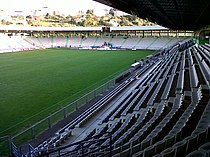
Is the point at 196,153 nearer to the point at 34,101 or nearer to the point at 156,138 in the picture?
the point at 156,138

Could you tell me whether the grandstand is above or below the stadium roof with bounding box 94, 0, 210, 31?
below

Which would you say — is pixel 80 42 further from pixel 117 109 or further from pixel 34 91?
pixel 117 109

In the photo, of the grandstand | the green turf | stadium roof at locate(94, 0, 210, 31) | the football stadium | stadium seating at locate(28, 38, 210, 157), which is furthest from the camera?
the green turf

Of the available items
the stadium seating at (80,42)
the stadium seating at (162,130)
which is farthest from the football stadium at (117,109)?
the stadium seating at (80,42)

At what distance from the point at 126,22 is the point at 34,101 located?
220 ft

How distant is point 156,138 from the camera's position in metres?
4.42

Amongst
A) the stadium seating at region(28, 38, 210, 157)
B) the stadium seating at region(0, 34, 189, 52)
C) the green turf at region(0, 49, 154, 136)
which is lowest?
the green turf at region(0, 49, 154, 136)

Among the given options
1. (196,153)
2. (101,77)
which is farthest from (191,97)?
(101,77)

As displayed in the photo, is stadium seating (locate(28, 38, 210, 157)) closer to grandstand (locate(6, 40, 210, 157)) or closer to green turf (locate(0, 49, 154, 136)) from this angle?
grandstand (locate(6, 40, 210, 157))

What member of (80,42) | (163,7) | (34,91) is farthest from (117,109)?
(80,42)

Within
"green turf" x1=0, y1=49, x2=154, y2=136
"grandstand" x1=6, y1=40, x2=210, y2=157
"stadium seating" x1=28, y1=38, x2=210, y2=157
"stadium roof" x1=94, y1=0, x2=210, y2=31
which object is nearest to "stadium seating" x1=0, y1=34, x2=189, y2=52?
"green turf" x1=0, y1=49, x2=154, y2=136

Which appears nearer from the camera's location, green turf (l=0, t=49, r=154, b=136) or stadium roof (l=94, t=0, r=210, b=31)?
stadium roof (l=94, t=0, r=210, b=31)

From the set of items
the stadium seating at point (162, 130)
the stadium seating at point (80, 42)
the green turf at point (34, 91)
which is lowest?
the green turf at point (34, 91)

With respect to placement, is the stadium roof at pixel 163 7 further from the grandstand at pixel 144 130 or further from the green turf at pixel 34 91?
the green turf at pixel 34 91
